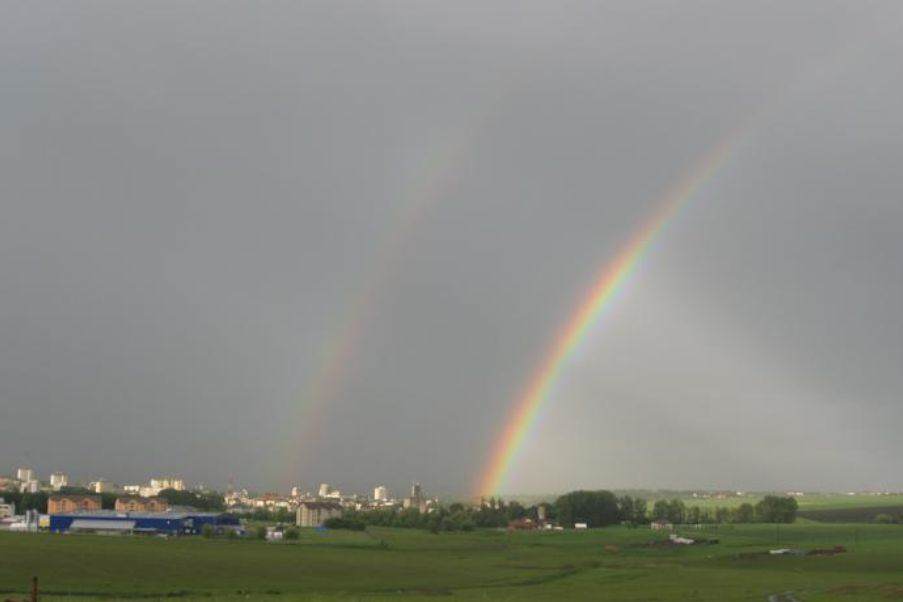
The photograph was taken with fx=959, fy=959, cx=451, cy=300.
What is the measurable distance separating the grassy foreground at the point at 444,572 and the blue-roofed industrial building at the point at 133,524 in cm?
2133

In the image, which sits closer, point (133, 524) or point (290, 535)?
point (290, 535)

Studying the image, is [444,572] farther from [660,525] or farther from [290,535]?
[660,525]

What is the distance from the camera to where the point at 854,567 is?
3238 inches

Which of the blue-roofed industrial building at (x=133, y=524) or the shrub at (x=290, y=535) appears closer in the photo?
the shrub at (x=290, y=535)

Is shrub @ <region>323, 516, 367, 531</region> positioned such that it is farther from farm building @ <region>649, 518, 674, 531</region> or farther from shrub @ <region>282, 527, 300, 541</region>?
farm building @ <region>649, 518, 674, 531</region>

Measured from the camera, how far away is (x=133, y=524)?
13588 centimetres

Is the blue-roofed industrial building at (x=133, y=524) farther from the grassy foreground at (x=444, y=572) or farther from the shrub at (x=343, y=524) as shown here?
the shrub at (x=343, y=524)

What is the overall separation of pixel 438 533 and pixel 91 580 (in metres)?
117

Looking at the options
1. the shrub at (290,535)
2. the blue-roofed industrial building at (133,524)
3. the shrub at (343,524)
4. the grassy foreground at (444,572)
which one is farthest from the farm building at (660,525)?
the blue-roofed industrial building at (133,524)

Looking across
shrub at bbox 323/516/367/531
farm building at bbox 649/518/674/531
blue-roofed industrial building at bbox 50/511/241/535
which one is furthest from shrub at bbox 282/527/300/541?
farm building at bbox 649/518/674/531

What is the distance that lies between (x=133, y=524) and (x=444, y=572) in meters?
74.7

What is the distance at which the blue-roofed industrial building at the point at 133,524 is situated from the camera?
436 ft

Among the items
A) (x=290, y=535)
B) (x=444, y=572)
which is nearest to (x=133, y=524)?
(x=290, y=535)

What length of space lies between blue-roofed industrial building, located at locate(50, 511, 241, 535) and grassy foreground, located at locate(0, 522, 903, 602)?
21329 mm
